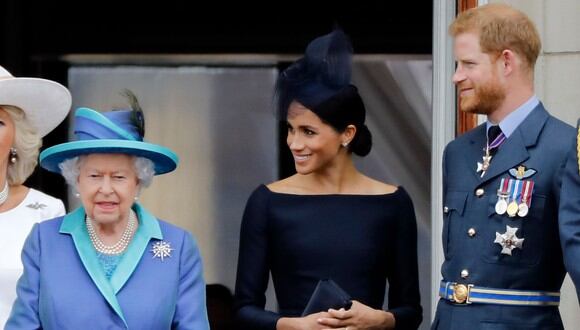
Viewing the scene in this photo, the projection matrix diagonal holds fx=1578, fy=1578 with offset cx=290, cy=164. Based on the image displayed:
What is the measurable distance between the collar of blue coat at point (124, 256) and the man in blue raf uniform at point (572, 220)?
3.76ft

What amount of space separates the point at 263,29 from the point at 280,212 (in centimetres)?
331

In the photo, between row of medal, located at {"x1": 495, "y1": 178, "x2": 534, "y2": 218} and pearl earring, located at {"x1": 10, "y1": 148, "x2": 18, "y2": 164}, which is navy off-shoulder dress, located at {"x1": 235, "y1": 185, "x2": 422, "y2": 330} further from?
pearl earring, located at {"x1": 10, "y1": 148, "x2": 18, "y2": 164}

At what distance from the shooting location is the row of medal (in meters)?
4.48

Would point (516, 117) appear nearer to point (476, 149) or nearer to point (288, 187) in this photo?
point (476, 149)

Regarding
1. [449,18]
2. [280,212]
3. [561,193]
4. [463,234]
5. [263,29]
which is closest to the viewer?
[561,193]

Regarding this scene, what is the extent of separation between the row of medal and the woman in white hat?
1.47m

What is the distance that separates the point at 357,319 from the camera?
479 centimetres

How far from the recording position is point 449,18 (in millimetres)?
5688

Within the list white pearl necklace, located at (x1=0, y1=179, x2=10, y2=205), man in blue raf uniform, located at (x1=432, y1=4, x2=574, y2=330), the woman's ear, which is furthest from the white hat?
man in blue raf uniform, located at (x1=432, y1=4, x2=574, y2=330)

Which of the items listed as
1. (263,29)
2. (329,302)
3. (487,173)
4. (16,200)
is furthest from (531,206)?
(263,29)

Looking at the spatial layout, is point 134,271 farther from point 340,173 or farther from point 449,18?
point 449,18

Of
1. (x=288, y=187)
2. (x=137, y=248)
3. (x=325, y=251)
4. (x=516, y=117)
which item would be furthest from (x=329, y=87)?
(x=137, y=248)

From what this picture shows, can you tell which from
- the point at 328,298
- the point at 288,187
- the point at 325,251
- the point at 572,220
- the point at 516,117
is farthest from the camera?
the point at 288,187

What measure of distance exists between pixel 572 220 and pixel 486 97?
53 cm
